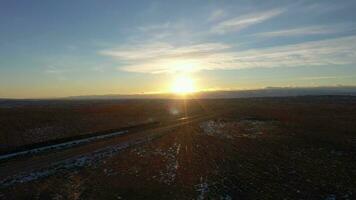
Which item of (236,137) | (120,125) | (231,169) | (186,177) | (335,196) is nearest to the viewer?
(335,196)

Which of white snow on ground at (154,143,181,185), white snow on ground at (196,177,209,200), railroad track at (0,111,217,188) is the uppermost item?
railroad track at (0,111,217,188)

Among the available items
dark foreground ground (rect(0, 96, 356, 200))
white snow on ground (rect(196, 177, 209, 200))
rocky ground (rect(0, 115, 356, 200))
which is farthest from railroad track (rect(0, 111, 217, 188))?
white snow on ground (rect(196, 177, 209, 200))

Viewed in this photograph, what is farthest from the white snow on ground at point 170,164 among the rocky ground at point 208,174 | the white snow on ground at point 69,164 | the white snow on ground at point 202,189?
the white snow on ground at point 69,164

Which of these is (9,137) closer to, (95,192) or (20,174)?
(20,174)

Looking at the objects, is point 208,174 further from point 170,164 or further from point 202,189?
point 170,164

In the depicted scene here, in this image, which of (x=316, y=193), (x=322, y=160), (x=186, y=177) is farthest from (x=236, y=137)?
(x=316, y=193)

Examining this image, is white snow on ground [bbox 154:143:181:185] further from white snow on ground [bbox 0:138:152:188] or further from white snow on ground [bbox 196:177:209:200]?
white snow on ground [bbox 0:138:152:188]

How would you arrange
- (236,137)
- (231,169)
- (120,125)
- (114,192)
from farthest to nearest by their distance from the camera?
1. (120,125)
2. (236,137)
3. (231,169)
4. (114,192)

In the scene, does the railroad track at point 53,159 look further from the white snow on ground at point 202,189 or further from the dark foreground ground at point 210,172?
the white snow on ground at point 202,189

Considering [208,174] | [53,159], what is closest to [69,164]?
[53,159]
